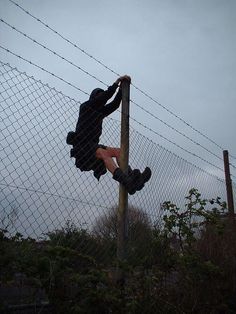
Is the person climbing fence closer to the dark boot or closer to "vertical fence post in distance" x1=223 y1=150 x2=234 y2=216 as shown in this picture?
the dark boot

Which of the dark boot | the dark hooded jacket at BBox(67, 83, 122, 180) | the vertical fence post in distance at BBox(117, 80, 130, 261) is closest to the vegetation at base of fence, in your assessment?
the vertical fence post in distance at BBox(117, 80, 130, 261)

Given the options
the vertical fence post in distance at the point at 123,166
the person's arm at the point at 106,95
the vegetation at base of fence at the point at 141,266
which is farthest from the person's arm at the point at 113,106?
the vegetation at base of fence at the point at 141,266

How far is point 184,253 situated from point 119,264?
3.83 ft

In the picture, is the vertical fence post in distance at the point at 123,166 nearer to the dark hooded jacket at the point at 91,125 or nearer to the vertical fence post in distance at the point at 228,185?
the dark hooded jacket at the point at 91,125

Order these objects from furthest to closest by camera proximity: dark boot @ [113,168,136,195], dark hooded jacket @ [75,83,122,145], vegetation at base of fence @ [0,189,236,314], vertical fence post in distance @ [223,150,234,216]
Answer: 1. vertical fence post in distance @ [223,150,234,216]
2. dark hooded jacket @ [75,83,122,145]
3. dark boot @ [113,168,136,195]
4. vegetation at base of fence @ [0,189,236,314]

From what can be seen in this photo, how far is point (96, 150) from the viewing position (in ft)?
13.1

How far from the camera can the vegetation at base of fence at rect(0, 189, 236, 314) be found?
2.51 metres

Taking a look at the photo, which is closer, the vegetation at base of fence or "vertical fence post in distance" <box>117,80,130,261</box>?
the vegetation at base of fence

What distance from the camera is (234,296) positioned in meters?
4.01

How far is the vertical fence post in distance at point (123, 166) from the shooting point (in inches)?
140

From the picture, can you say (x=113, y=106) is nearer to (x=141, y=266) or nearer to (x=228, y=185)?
(x=141, y=266)

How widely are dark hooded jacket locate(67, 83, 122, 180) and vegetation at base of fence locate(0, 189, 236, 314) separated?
69 cm

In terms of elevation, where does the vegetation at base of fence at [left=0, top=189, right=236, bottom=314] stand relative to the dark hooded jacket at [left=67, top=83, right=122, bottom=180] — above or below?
below

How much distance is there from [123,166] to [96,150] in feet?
1.18
